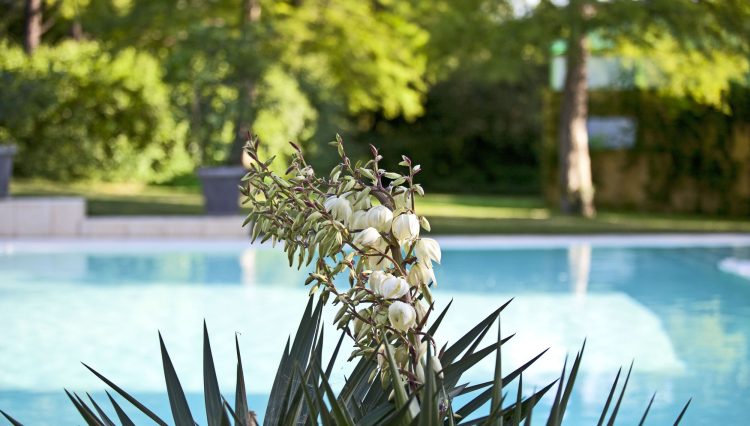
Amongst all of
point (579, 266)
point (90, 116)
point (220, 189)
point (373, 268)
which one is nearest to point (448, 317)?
point (579, 266)

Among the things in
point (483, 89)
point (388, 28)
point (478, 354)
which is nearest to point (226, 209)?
point (388, 28)

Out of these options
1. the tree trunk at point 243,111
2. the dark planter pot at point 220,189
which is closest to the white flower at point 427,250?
the dark planter pot at point 220,189

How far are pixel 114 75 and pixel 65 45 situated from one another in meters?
→ 1.06

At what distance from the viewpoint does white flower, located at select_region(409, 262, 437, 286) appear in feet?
6.31

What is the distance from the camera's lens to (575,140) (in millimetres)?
16672

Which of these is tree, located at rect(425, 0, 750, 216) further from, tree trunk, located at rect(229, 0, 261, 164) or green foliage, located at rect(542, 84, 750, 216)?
tree trunk, located at rect(229, 0, 261, 164)

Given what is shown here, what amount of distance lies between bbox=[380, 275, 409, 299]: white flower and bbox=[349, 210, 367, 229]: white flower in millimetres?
109

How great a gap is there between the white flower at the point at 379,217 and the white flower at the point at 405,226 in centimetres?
1

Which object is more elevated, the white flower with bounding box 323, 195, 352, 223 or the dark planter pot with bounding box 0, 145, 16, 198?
the white flower with bounding box 323, 195, 352, 223

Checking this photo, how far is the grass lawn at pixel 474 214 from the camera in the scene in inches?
561

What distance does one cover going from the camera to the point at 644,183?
1908 centimetres

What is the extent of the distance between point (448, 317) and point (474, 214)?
9153 millimetres

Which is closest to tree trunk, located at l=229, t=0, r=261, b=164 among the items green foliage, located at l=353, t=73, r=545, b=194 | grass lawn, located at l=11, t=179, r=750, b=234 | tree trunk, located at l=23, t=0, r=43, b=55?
grass lawn, located at l=11, t=179, r=750, b=234

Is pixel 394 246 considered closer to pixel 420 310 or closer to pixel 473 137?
pixel 420 310
